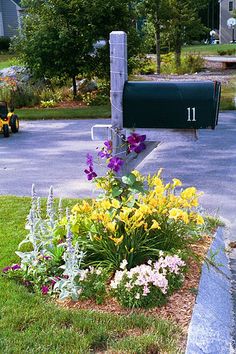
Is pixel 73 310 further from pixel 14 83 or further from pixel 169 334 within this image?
pixel 14 83

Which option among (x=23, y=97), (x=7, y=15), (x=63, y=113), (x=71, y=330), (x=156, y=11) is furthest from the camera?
(x=7, y=15)

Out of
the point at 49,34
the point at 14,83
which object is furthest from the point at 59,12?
the point at 14,83

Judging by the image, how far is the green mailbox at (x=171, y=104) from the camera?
3.99 m

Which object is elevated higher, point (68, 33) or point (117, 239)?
point (68, 33)

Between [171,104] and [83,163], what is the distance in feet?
15.3

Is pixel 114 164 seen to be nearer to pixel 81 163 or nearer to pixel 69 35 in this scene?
pixel 81 163

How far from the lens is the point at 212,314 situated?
3424mm

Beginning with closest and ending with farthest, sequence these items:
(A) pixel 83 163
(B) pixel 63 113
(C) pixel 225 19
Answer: (A) pixel 83 163 < (B) pixel 63 113 < (C) pixel 225 19

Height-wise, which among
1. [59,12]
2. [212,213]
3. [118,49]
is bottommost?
[212,213]

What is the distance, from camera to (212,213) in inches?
228

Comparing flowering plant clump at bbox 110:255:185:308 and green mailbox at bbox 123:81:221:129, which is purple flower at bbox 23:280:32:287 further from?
green mailbox at bbox 123:81:221:129

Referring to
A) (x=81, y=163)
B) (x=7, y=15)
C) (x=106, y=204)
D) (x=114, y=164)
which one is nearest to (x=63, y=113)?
(x=81, y=163)

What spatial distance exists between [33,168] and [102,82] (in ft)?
34.4

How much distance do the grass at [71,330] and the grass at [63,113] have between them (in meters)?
10.6
